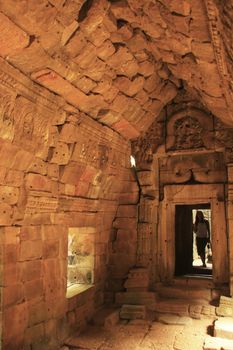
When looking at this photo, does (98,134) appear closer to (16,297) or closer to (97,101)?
(97,101)

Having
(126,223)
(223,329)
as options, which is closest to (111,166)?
(126,223)

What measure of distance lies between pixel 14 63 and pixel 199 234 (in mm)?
7493

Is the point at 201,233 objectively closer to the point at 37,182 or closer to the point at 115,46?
the point at 37,182

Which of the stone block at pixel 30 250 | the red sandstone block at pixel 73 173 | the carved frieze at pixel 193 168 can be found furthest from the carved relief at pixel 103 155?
the carved frieze at pixel 193 168

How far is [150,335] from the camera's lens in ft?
18.9

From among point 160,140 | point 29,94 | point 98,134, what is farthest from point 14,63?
point 160,140

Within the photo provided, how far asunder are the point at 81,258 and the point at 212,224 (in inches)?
→ 118

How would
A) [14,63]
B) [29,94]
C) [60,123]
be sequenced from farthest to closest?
[60,123], [29,94], [14,63]

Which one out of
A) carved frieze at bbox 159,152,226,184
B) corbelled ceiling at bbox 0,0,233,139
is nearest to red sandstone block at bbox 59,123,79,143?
corbelled ceiling at bbox 0,0,233,139

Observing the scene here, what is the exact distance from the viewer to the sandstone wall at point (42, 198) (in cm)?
418

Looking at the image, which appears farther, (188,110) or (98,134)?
(188,110)

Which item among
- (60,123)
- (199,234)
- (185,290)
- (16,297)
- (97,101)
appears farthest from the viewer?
(199,234)

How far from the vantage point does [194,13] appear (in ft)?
10.2

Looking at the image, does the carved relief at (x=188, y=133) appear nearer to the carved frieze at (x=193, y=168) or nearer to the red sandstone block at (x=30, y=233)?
the carved frieze at (x=193, y=168)
